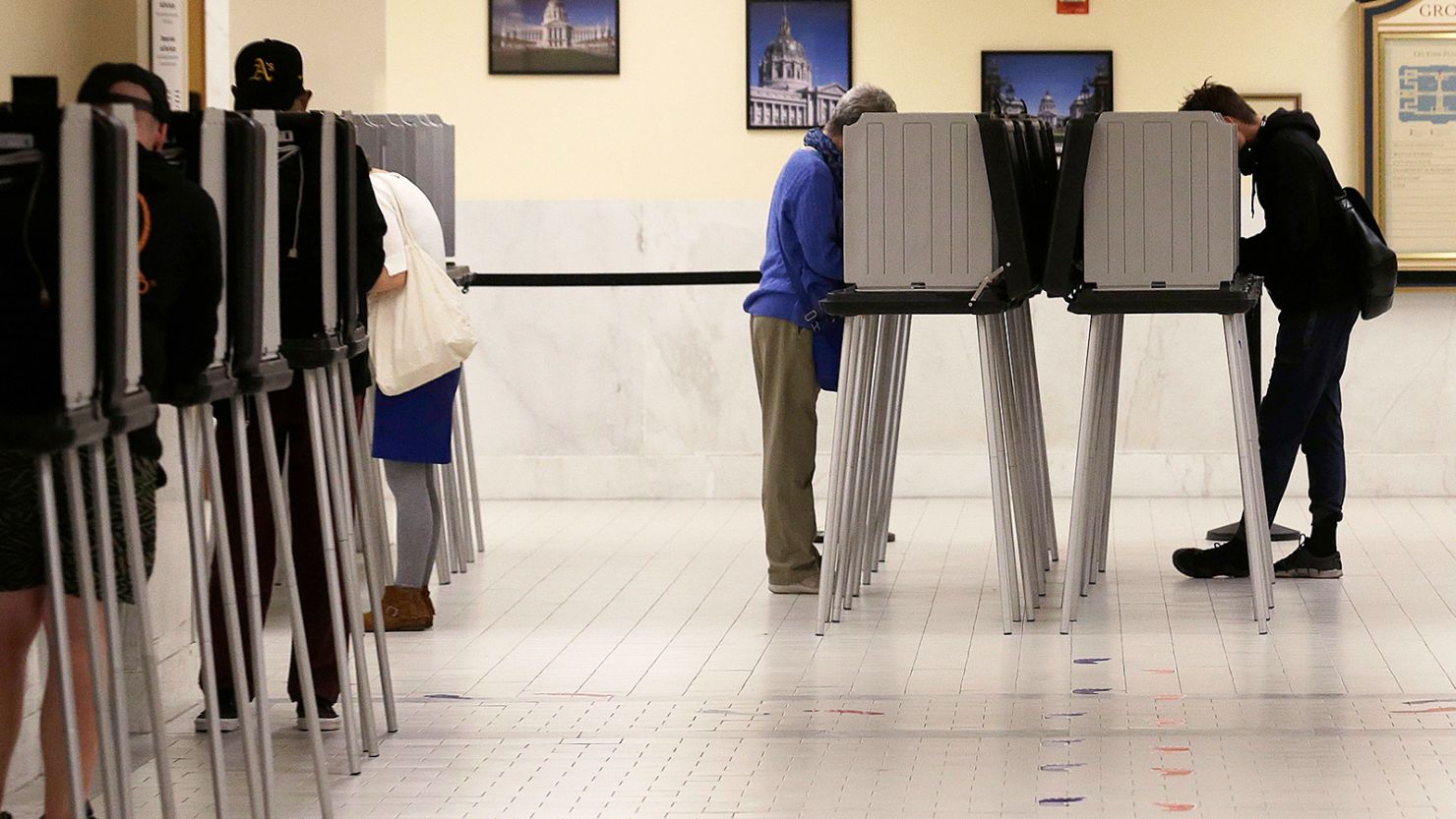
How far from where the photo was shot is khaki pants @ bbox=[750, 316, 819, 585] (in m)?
5.91

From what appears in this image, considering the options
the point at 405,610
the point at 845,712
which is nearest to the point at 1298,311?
the point at 845,712

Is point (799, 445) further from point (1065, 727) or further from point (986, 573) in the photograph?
point (1065, 727)

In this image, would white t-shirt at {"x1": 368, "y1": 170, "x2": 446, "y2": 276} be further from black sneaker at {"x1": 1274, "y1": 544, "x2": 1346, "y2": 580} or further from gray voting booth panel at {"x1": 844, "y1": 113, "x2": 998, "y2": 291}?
black sneaker at {"x1": 1274, "y1": 544, "x2": 1346, "y2": 580}

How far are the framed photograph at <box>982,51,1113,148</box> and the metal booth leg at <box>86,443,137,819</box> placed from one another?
6.21 metres

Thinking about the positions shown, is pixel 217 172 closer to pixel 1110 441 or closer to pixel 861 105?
pixel 861 105

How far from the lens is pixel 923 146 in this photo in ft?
17.2

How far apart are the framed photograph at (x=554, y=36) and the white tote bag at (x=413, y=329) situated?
11.8ft

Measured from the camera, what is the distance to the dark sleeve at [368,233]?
4434 millimetres

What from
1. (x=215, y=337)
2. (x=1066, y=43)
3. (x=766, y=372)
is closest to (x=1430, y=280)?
(x=1066, y=43)

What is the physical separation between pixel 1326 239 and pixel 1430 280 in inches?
102

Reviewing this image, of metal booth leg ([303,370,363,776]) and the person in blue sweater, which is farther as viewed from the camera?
the person in blue sweater

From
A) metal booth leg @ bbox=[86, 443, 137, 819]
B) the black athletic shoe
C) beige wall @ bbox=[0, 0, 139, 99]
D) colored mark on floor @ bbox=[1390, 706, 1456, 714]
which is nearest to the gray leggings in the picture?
beige wall @ bbox=[0, 0, 139, 99]

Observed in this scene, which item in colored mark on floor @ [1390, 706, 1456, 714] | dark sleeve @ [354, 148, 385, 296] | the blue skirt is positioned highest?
dark sleeve @ [354, 148, 385, 296]

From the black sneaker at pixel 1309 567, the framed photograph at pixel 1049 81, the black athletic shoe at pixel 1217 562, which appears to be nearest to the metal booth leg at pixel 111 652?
the black athletic shoe at pixel 1217 562
